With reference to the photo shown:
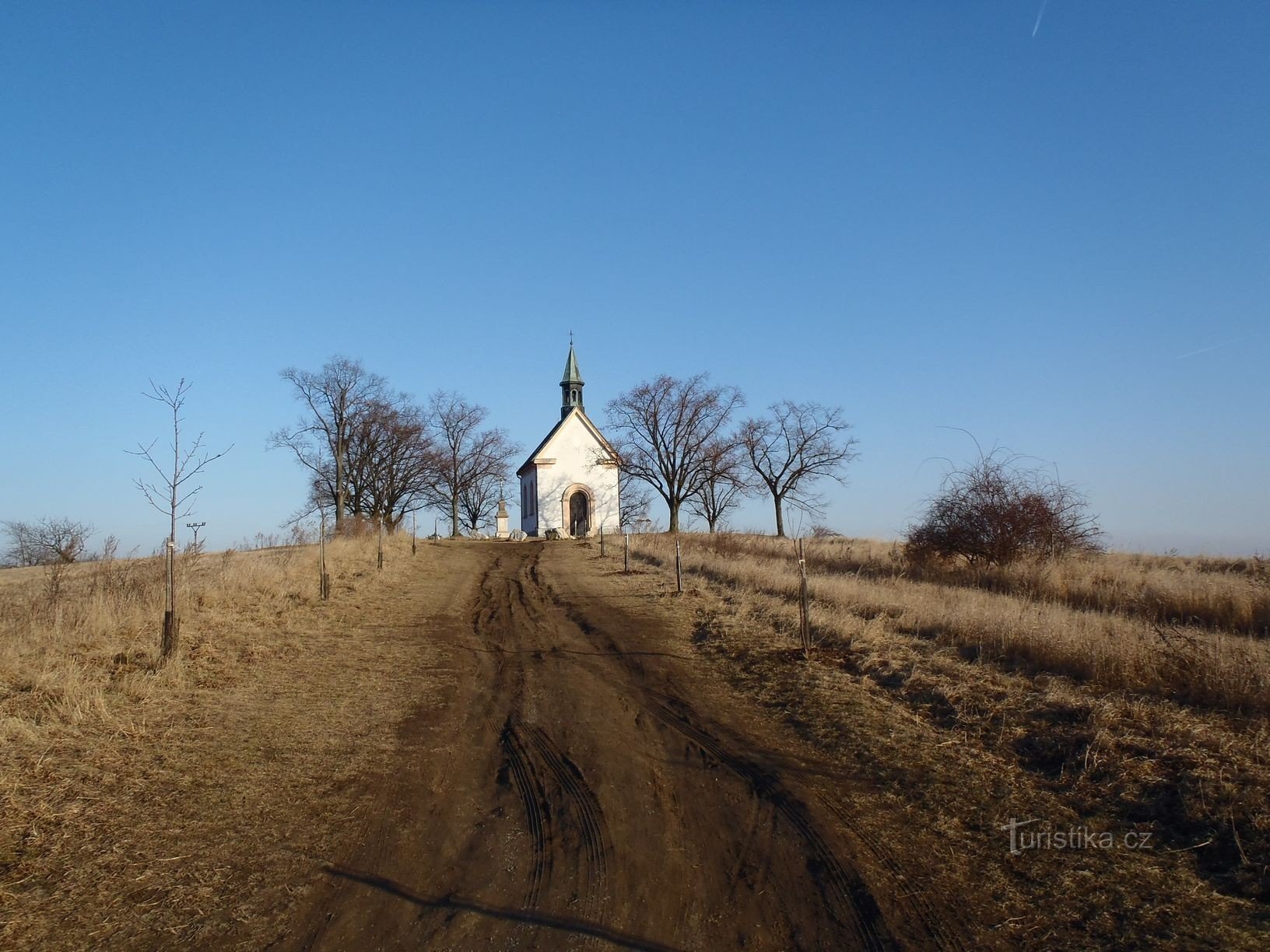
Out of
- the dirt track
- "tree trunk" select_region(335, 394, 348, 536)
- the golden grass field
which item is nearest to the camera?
the dirt track

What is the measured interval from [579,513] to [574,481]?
2108mm

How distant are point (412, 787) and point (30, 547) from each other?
3955 centimetres

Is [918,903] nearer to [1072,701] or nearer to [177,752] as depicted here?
[1072,701]

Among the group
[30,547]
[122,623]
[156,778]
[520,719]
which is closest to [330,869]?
[156,778]

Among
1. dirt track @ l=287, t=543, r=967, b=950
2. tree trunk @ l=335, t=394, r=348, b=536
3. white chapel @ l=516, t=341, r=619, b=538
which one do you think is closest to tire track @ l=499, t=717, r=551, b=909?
dirt track @ l=287, t=543, r=967, b=950

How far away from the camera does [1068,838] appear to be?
5.15m

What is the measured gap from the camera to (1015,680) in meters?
8.23

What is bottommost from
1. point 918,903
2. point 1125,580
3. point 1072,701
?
point 918,903

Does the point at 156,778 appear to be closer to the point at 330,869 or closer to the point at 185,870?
the point at 185,870

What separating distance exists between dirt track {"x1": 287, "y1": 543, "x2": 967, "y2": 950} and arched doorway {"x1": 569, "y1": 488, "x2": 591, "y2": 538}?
36.6 meters

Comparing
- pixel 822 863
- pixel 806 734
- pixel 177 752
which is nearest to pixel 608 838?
pixel 822 863

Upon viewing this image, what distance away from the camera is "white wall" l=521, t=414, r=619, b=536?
46.2 meters

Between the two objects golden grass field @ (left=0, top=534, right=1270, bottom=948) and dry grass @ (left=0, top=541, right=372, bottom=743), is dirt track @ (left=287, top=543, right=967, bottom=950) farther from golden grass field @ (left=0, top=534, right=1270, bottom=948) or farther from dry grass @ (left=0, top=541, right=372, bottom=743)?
dry grass @ (left=0, top=541, right=372, bottom=743)

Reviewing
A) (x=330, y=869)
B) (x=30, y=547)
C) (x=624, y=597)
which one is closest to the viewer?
(x=330, y=869)
